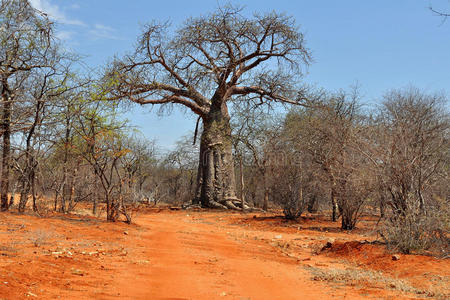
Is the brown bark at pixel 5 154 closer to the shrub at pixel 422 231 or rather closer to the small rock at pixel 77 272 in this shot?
the small rock at pixel 77 272

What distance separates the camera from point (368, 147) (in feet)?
23.0

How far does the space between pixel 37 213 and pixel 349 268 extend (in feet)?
20.6

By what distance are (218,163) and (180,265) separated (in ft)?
36.1

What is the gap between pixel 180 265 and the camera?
541 cm

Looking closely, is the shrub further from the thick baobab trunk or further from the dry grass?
the thick baobab trunk

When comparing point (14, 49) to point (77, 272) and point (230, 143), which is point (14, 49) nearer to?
point (77, 272)

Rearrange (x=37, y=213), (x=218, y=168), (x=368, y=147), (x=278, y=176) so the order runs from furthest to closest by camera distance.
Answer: (x=218, y=168), (x=278, y=176), (x=37, y=213), (x=368, y=147)

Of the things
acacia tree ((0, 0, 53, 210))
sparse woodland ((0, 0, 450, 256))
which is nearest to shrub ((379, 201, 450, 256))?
sparse woodland ((0, 0, 450, 256))

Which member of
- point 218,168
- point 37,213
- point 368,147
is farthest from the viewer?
point 218,168

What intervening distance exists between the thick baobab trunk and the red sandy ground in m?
7.35

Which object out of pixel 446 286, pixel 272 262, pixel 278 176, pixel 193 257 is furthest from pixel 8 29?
pixel 278 176

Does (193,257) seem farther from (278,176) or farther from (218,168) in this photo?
(218,168)

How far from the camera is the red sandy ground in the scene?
394cm

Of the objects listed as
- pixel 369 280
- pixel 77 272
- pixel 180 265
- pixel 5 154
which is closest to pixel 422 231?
pixel 369 280
